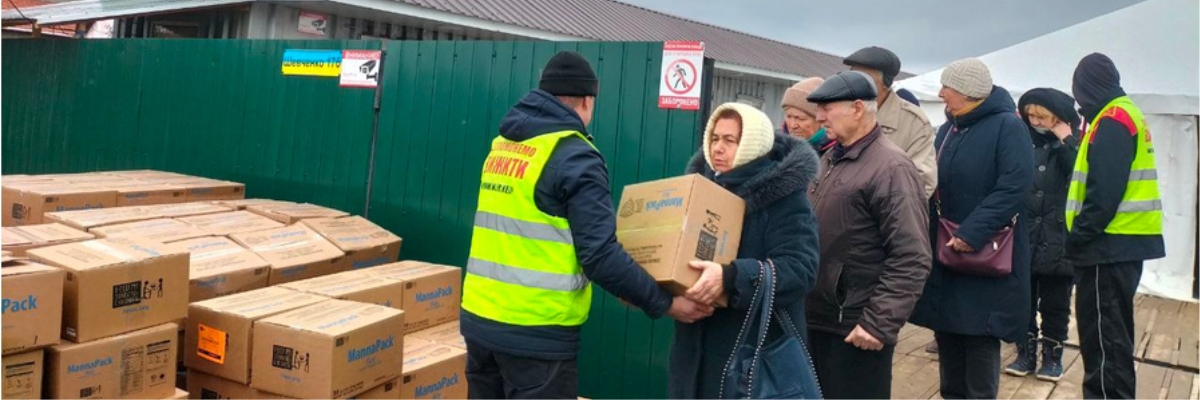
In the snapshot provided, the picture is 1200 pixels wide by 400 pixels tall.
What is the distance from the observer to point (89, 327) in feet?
10.4

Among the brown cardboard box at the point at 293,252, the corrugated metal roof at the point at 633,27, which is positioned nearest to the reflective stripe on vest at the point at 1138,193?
the brown cardboard box at the point at 293,252

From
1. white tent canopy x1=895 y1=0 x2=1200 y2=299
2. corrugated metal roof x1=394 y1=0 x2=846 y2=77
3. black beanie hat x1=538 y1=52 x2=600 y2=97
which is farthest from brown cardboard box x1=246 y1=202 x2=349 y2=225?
white tent canopy x1=895 y1=0 x2=1200 y2=299

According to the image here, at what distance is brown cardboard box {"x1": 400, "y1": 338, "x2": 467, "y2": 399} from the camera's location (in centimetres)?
371

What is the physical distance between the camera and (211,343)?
3.50m

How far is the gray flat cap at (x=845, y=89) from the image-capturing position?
2.70 metres

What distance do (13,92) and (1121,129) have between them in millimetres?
9362

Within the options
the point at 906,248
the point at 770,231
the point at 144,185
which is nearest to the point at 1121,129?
the point at 906,248

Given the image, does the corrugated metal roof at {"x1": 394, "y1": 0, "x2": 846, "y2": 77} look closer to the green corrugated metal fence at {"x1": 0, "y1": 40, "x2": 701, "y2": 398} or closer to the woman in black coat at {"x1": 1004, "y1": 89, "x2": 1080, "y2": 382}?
the green corrugated metal fence at {"x1": 0, "y1": 40, "x2": 701, "y2": 398}

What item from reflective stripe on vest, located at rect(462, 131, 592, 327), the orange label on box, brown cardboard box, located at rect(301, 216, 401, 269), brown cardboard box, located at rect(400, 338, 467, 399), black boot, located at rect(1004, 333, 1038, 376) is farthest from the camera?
black boot, located at rect(1004, 333, 1038, 376)

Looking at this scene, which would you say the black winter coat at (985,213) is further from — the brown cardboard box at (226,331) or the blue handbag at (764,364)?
the brown cardboard box at (226,331)

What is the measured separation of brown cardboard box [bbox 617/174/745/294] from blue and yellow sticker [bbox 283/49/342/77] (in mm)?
3566

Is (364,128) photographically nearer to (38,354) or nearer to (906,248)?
(38,354)

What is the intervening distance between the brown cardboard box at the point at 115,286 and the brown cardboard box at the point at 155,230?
0.44 metres

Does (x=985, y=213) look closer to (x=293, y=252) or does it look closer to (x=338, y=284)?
(x=338, y=284)
